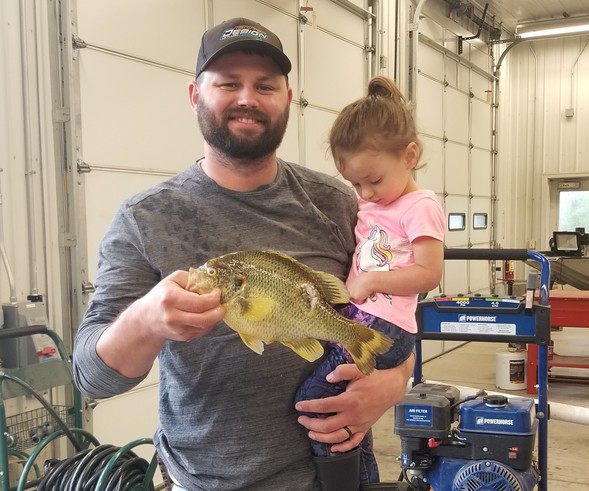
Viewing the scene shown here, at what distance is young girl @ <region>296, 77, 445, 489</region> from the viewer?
62.2 inches

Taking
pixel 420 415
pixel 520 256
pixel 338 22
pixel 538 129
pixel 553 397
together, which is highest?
pixel 338 22

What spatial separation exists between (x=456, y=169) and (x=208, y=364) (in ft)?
28.3

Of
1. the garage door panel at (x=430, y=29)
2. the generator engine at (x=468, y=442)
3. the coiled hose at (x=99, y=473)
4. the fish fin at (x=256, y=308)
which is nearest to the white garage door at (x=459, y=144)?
the garage door panel at (x=430, y=29)

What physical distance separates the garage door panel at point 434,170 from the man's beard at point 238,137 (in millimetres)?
6908

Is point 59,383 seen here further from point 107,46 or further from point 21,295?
point 107,46

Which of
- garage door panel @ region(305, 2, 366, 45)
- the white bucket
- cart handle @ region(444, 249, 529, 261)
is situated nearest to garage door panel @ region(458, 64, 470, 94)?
garage door panel @ region(305, 2, 366, 45)

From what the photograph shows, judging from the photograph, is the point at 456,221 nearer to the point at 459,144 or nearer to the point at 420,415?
the point at 459,144

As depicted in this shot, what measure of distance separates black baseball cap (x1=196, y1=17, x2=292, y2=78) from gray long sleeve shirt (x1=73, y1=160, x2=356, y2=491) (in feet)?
0.98

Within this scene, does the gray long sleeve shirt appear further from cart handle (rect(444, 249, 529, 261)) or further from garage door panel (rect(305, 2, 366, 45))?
garage door panel (rect(305, 2, 366, 45))

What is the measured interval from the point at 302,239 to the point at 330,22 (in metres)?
5.43

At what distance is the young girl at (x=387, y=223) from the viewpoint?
1.58 m

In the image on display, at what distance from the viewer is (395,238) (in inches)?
66.1

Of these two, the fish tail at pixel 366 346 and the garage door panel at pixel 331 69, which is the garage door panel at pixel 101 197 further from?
the fish tail at pixel 366 346

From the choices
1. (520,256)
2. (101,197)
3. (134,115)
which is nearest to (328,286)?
(520,256)
